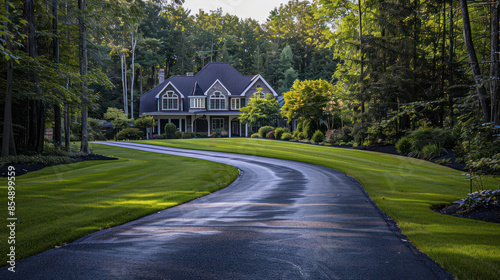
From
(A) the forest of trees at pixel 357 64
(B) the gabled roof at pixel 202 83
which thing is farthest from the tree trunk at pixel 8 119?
(B) the gabled roof at pixel 202 83

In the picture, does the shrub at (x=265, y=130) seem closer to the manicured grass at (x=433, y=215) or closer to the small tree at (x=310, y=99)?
the small tree at (x=310, y=99)

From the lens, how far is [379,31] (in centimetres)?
3338

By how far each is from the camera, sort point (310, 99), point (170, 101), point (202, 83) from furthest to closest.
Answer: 1. point (202, 83)
2. point (170, 101)
3. point (310, 99)

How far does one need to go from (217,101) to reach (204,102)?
6.59 feet

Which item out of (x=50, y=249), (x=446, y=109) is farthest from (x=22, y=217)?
(x=446, y=109)

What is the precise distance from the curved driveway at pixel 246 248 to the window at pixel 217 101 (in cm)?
4408

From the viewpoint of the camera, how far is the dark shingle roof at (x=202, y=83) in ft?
175

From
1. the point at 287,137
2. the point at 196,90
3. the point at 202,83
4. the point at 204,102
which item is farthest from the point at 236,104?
the point at 287,137

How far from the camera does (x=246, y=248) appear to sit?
549cm

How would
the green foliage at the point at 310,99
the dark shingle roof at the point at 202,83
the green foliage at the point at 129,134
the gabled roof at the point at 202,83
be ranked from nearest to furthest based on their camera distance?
the green foliage at the point at 310,99, the green foliage at the point at 129,134, the gabled roof at the point at 202,83, the dark shingle roof at the point at 202,83

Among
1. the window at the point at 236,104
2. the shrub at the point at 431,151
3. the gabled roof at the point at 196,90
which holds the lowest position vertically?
the shrub at the point at 431,151

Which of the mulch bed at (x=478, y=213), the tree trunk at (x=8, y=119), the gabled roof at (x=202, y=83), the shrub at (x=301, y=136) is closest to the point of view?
the mulch bed at (x=478, y=213)

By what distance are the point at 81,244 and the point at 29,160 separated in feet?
42.6

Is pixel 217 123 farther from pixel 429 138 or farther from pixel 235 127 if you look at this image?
pixel 429 138
